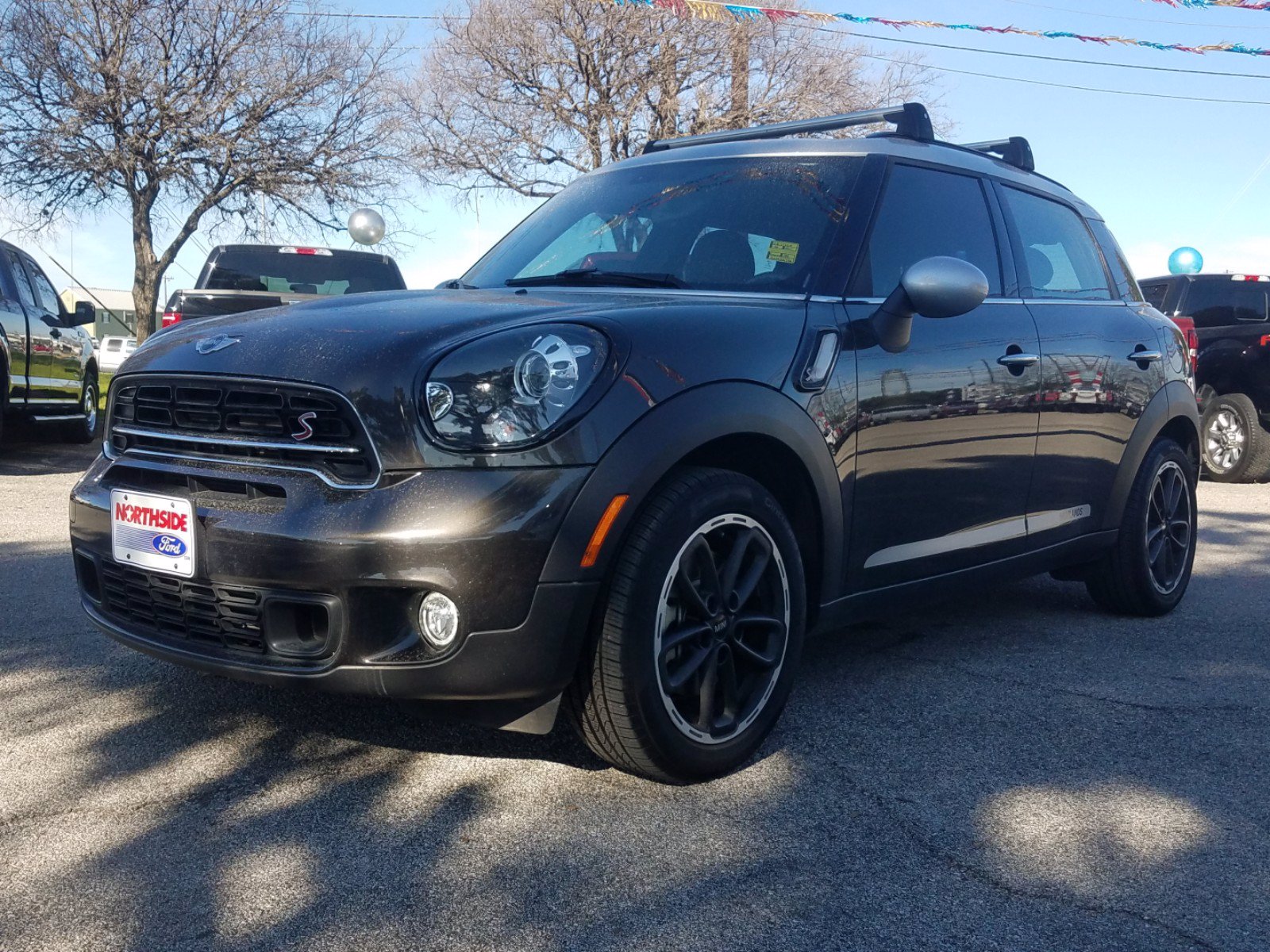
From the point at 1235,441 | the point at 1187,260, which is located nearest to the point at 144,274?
the point at 1187,260

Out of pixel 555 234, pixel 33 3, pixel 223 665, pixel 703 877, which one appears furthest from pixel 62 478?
pixel 33 3

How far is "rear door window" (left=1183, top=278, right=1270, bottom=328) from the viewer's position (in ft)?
35.8

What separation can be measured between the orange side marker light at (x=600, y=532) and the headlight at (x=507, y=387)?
0.73ft

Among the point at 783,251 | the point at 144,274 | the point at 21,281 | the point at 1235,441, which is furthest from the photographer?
the point at 144,274

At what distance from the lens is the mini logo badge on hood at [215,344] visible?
3031 mm

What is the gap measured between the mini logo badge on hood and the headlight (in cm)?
61

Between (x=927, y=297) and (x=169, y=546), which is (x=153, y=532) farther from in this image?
(x=927, y=297)

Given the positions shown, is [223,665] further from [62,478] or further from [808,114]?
[808,114]

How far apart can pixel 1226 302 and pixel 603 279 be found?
8.97 meters

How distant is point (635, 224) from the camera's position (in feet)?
13.1

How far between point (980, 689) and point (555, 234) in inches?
79.6

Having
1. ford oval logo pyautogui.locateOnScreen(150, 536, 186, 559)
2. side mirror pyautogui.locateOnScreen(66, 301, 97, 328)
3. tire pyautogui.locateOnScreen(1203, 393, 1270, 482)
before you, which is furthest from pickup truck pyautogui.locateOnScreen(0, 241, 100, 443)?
tire pyautogui.locateOnScreen(1203, 393, 1270, 482)

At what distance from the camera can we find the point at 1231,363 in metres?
10.7

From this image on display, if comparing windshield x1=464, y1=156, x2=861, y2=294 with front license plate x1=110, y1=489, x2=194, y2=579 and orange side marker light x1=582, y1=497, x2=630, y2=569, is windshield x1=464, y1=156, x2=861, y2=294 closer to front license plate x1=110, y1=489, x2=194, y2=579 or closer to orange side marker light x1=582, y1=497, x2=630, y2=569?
orange side marker light x1=582, y1=497, x2=630, y2=569
